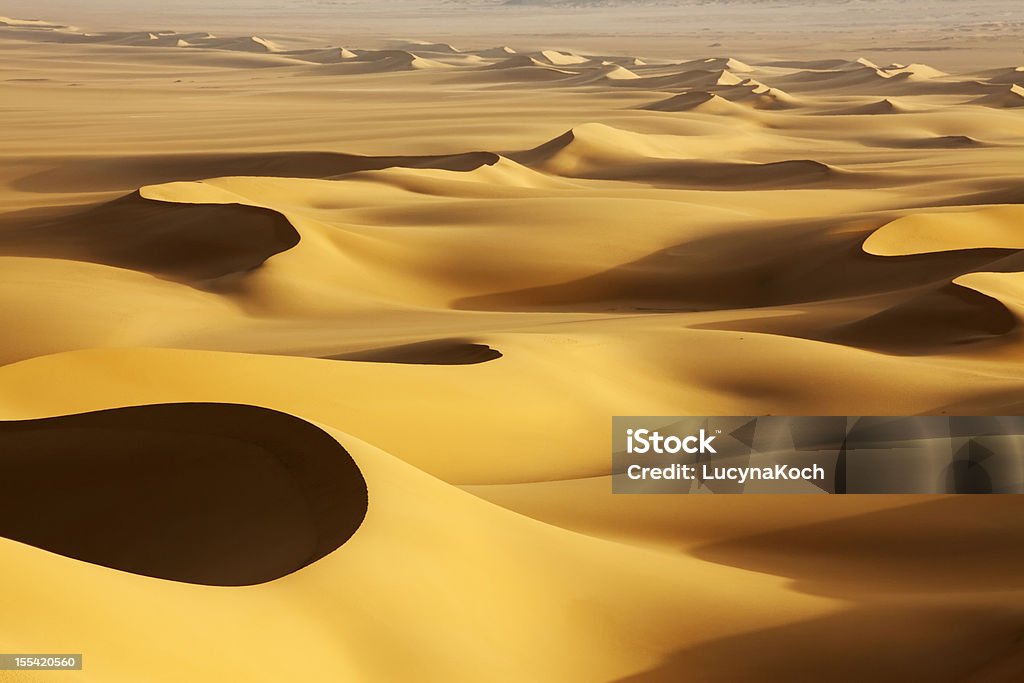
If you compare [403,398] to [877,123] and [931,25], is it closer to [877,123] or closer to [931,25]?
[877,123]

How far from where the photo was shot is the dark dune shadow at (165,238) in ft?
45.9

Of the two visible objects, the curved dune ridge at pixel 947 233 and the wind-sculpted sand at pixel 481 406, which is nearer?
the wind-sculpted sand at pixel 481 406

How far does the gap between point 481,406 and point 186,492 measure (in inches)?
124

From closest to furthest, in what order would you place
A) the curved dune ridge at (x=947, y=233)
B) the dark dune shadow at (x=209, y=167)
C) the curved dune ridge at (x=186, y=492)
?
the curved dune ridge at (x=186, y=492) → the curved dune ridge at (x=947, y=233) → the dark dune shadow at (x=209, y=167)

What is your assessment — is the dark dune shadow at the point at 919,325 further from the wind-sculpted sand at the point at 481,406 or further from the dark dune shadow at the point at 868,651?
the dark dune shadow at the point at 868,651

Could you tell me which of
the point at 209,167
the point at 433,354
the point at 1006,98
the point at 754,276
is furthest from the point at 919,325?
the point at 1006,98

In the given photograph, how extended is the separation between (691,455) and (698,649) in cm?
296

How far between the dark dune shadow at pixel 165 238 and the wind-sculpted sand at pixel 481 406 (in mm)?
56

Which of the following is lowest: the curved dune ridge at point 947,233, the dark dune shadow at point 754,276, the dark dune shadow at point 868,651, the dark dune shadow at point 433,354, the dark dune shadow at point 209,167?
the dark dune shadow at point 209,167

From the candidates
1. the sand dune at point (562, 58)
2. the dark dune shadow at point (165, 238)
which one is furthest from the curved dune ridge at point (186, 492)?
the sand dune at point (562, 58)

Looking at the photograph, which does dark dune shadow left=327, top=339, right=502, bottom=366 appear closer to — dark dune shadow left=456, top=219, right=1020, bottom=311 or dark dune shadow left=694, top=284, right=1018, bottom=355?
dark dune shadow left=694, top=284, right=1018, bottom=355

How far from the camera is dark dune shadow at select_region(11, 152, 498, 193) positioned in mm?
23641

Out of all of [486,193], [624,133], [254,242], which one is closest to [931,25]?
[624,133]

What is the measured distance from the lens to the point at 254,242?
14.3 meters
